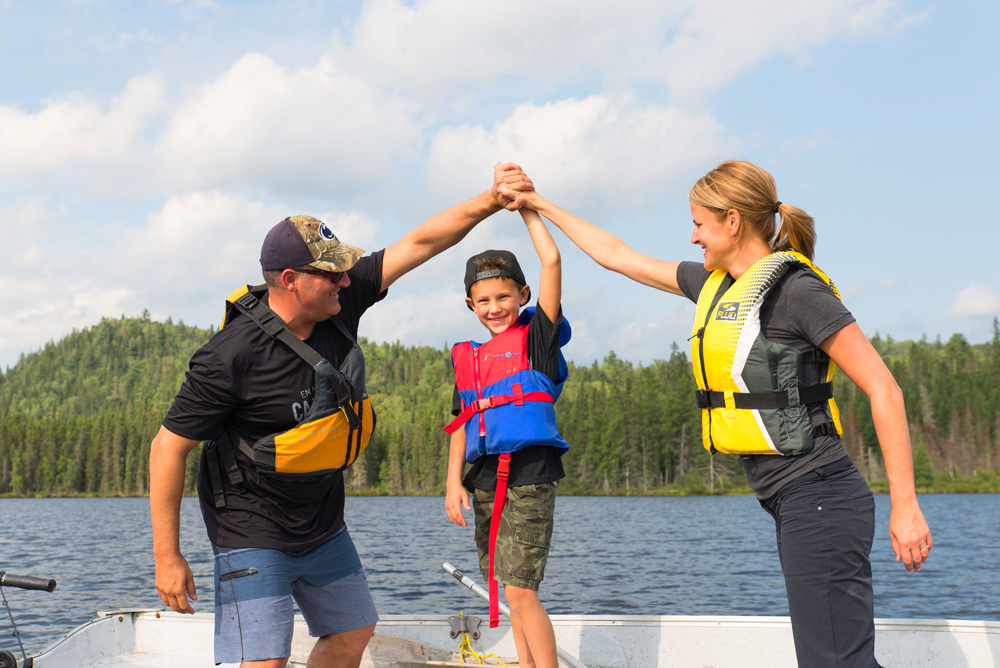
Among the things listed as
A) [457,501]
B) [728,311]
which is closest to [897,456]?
[728,311]

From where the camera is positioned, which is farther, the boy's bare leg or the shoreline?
the shoreline

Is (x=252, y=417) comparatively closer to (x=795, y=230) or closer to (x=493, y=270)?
(x=493, y=270)

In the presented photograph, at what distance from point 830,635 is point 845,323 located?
1.19 metres

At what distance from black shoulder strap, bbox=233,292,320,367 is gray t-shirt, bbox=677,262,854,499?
2.05 meters

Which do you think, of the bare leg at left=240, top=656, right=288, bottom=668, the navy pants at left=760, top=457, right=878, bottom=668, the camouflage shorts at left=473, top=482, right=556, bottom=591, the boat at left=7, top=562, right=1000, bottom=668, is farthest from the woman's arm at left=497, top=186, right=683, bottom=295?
the bare leg at left=240, top=656, right=288, bottom=668

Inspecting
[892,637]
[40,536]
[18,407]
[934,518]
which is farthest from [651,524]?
[18,407]

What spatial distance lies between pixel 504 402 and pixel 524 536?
772mm

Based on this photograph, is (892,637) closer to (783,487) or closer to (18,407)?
(783,487)

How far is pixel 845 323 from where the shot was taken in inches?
111

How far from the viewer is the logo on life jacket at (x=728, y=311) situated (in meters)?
3.14

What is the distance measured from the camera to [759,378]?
3.04 m

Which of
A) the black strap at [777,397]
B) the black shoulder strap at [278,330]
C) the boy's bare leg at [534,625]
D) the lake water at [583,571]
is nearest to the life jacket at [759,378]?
the black strap at [777,397]

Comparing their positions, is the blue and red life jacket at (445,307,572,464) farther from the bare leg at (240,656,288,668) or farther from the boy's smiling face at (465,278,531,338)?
the bare leg at (240,656,288,668)

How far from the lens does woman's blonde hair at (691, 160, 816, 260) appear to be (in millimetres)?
3215
